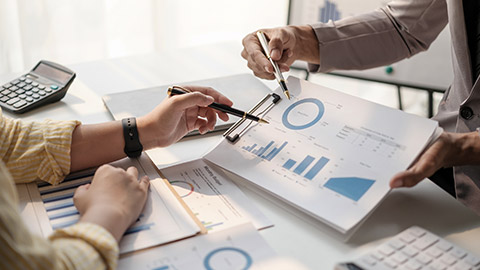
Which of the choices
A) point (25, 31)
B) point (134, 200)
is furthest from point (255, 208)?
point (25, 31)

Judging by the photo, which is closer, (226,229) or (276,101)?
(226,229)

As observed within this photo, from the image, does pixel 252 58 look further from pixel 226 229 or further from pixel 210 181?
pixel 226 229

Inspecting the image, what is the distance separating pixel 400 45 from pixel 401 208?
64 centimetres

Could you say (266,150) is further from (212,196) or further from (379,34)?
(379,34)

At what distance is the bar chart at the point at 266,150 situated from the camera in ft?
3.06

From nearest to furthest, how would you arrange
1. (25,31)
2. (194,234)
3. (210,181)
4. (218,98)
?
(194,234), (210,181), (218,98), (25,31)

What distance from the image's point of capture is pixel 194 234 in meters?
0.76

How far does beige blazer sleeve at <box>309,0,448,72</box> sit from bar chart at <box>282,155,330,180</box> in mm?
→ 502

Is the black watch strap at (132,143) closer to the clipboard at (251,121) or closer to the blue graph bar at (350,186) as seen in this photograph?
the clipboard at (251,121)

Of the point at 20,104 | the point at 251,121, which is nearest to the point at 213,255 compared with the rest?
the point at 251,121

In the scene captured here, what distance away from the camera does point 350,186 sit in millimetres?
823

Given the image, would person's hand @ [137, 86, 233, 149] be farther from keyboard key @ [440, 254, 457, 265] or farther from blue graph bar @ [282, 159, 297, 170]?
keyboard key @ [440, 254, 457, 265]

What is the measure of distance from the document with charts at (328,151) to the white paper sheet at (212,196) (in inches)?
1.2

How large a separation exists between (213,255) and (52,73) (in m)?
0.75
